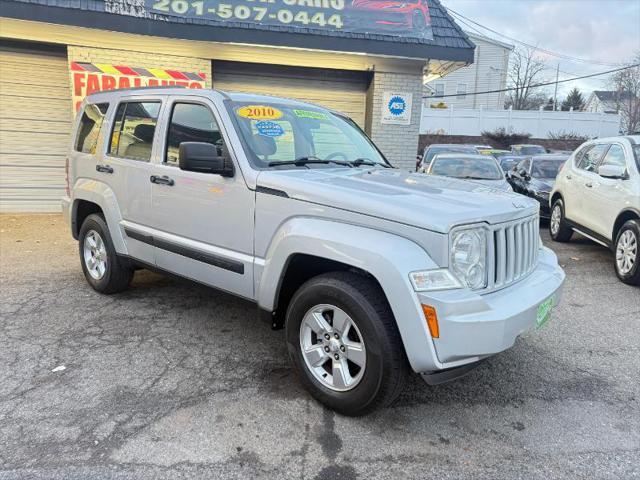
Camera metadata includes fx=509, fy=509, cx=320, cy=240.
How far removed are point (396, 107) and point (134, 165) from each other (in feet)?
21.6

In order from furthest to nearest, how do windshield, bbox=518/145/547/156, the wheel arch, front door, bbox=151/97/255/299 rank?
windshield, bbox=518/145/547/156 < the wheel arch < front door, bbox=151/97/255/299

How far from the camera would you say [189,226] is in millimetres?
3926

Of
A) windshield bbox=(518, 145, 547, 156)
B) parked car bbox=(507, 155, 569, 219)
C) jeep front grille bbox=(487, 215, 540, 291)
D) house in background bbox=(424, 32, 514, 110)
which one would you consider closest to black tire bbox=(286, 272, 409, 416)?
jeep front grille bbox=(487, 215, 540, 291)

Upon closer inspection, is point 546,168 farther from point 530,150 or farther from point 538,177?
point 530,150

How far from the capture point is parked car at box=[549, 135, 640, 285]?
6094 millimetres

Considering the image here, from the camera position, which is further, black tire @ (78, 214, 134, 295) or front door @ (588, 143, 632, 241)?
front door @ (588, 143, 632, 241)

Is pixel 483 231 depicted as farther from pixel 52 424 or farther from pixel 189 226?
pixel 52 424

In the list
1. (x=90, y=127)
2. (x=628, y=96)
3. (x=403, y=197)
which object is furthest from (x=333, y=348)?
(x=628, y=96)

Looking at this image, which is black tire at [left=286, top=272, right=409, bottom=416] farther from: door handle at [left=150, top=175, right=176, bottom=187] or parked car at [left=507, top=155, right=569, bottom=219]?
parked car at [left=507, top=155, right=569, bottom=219]

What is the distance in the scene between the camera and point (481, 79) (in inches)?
1662

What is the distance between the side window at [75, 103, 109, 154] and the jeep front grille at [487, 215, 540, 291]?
3887 mm

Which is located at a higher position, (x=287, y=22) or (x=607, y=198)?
(x=287, y=22)

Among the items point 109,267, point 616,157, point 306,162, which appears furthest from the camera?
point 616,157

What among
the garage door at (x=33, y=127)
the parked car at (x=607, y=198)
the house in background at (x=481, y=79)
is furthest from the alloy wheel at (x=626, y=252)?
the house in background at (x=481, y=79)
